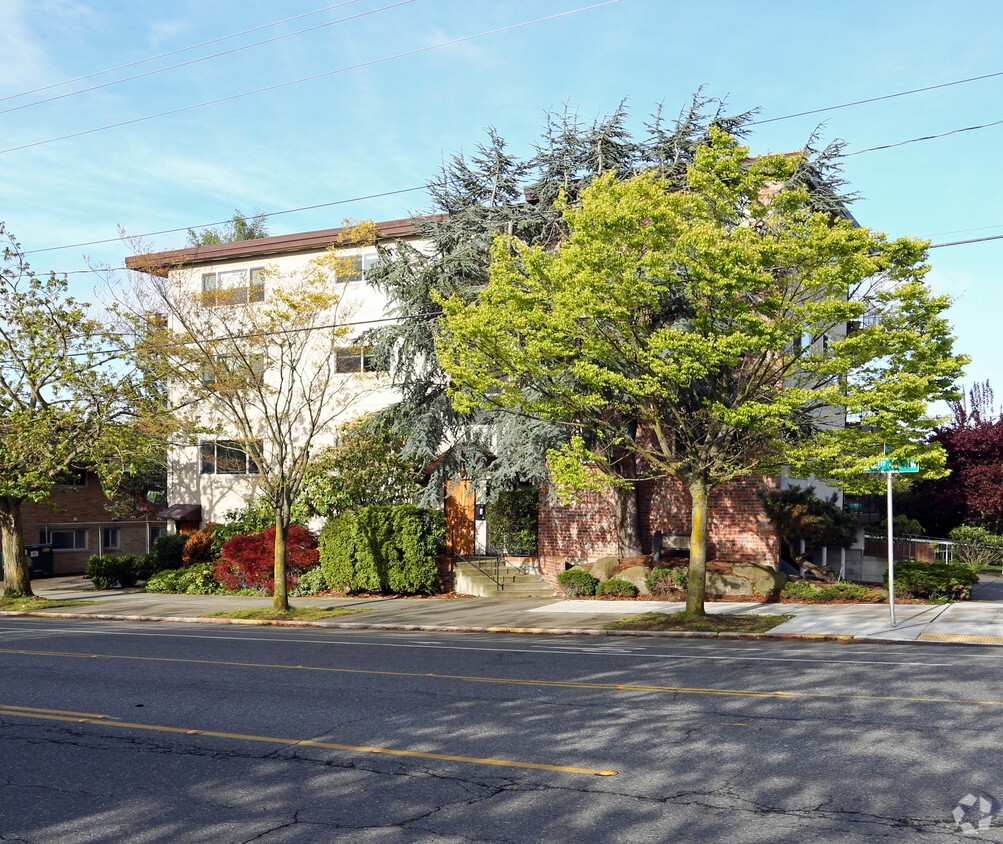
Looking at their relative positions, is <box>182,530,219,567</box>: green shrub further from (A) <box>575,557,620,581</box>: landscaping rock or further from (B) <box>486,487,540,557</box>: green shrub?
(A) <box>575,557,620,581</box>: landscaping rock

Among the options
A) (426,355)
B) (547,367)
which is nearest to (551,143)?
(426,355)

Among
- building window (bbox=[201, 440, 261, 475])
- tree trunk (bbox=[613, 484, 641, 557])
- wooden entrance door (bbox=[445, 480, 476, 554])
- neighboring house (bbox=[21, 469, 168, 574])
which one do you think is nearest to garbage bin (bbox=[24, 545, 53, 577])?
neighboring house (bbox=[21, 469, 168, 574])

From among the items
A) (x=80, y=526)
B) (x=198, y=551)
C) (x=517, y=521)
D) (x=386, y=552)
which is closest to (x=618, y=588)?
(x=517, y=521)

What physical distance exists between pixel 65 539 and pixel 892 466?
34.7 m

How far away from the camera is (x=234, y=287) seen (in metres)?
29.3

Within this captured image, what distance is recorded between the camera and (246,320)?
82.6 feet

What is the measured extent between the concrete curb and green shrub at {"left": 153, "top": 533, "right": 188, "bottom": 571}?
6.25 meters

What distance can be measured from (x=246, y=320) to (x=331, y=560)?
23.5ft

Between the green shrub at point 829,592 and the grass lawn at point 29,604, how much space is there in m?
19.8

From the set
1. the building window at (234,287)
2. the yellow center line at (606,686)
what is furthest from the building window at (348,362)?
the yellow center line at (606,686)

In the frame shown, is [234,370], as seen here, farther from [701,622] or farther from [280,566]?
[701,622]

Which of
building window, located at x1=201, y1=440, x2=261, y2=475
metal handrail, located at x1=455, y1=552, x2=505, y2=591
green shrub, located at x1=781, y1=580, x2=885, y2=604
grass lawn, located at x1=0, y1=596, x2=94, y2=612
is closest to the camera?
green shrub, located at x1=781, y1=580, x2=885, y2=604

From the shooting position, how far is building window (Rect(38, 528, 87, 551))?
37.9 meters

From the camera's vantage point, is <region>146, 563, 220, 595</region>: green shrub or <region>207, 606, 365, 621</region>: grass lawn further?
<region>146, 563, 220, 595</region>: green shrub
